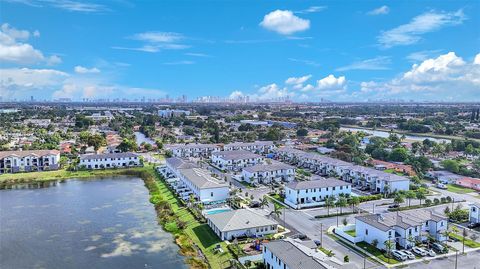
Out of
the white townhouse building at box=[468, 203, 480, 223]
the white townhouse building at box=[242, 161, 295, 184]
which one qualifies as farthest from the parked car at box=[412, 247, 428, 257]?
the white townhouse building at box=[242, 161, 295, 184]

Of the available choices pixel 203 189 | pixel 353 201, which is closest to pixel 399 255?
pixel 353 201

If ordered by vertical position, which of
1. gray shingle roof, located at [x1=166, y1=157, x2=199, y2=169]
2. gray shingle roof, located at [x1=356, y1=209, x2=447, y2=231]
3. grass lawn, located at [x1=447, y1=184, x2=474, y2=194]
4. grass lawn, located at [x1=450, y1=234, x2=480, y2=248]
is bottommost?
grass lawn, located at [x1=450, y1=234, x2=480, y2=248]

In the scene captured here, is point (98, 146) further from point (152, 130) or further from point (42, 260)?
point (42, 260)

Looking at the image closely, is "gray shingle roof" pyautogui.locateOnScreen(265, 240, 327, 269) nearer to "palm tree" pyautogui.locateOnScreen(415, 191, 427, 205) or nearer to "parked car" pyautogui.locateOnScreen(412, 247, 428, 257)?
"parked car" pyautogui.locateOnScreen(412, 247, 428, 257)

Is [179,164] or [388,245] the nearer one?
[388,245]

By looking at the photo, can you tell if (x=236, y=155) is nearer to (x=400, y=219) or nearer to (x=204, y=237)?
(x=204, y=237)

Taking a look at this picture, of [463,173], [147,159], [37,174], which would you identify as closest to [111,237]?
[37,174]
